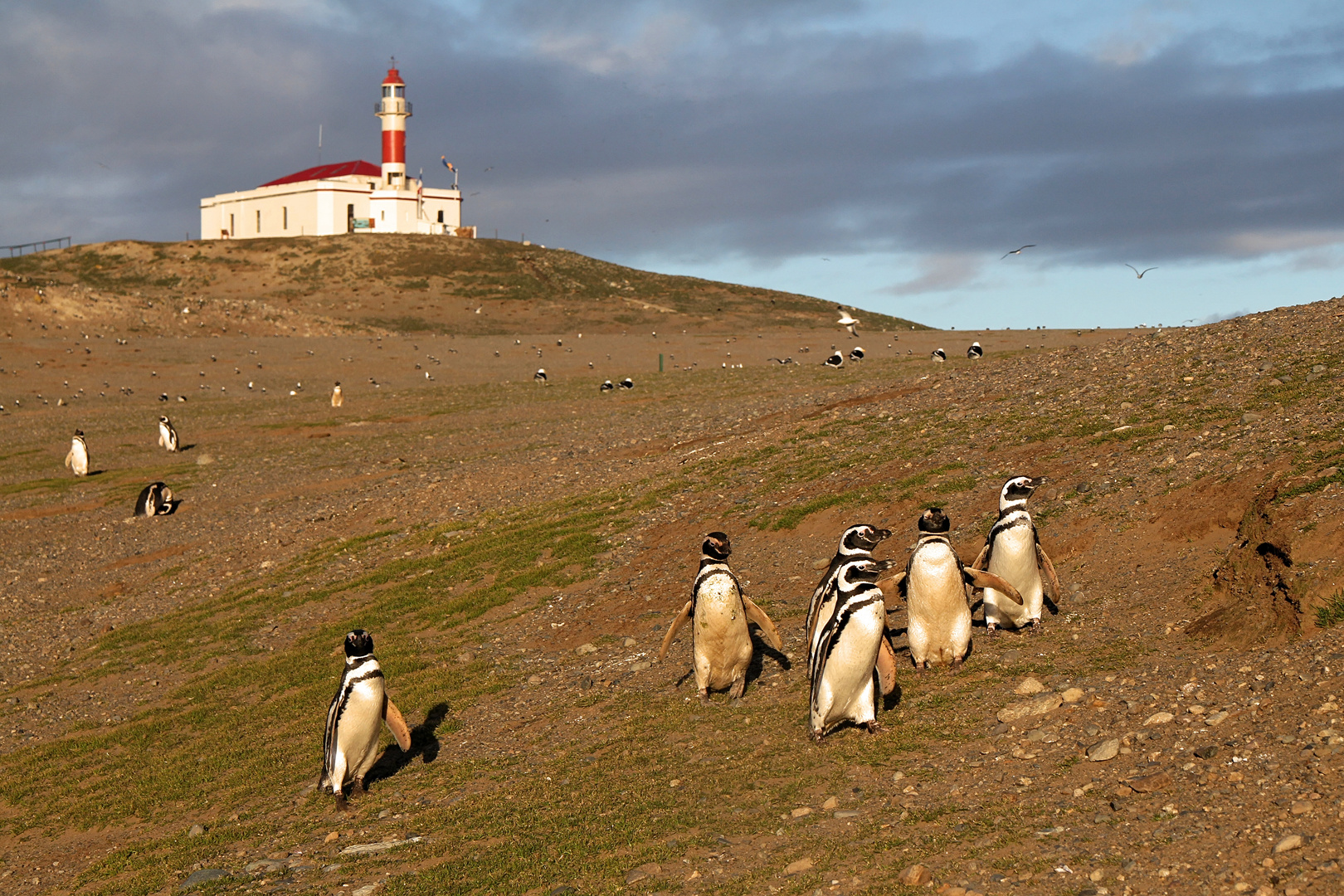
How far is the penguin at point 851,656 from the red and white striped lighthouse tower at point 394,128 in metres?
110

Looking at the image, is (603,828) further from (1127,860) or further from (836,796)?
(1127,860)

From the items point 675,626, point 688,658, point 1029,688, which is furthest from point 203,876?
point 1029,688

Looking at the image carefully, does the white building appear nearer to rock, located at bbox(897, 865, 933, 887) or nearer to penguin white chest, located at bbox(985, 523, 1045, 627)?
penguin white chest, located at bbox(985, 523, 1045, 627)

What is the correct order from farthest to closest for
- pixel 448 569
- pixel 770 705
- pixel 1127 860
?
pixel 448 569 → pixel 770 705 → pixel 1127 860

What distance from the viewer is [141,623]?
1972cm

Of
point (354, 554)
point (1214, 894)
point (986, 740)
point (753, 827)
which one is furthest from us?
point (354, 554)

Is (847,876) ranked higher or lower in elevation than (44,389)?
lower

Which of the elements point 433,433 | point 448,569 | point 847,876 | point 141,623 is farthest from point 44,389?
point 847,876

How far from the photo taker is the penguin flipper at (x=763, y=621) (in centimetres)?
1077

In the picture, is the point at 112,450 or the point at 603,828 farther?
the point at 112,450

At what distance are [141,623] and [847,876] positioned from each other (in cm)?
1567

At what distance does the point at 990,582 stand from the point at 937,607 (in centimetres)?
56

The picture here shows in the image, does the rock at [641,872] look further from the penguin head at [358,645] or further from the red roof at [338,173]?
the red roof at [338,173]

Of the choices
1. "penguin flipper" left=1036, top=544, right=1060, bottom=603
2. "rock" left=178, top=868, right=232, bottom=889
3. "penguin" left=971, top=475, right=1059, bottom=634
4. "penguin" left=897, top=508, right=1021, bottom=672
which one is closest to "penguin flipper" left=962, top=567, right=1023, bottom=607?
"penguin" left=897, top=508, right=1021, bottom=672
